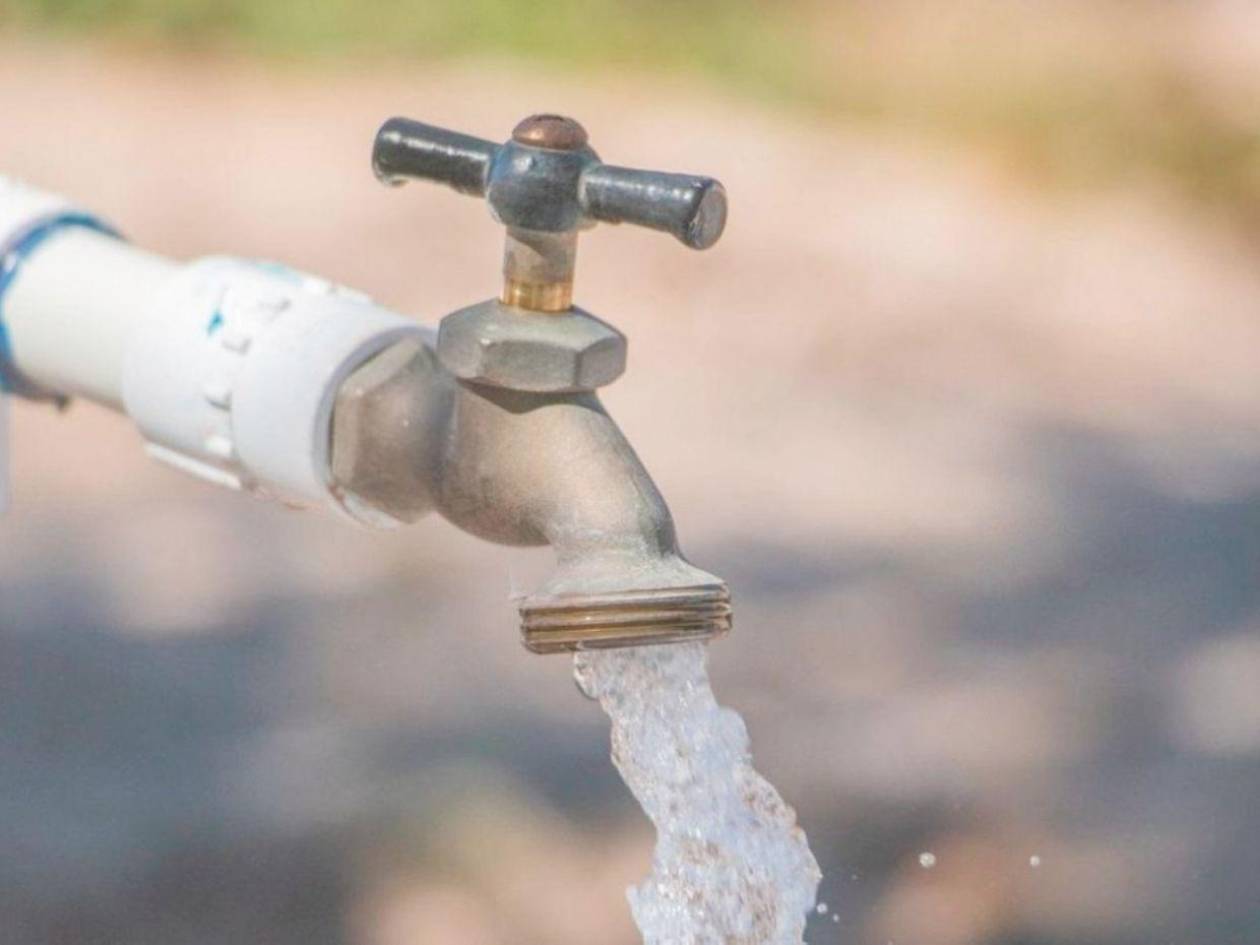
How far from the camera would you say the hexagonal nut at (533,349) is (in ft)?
2.28

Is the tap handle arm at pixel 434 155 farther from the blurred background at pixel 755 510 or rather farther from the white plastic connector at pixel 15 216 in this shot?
the blurred background at pixel 755 510

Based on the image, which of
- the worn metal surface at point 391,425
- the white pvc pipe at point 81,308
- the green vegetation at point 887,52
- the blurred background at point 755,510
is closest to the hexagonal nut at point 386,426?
the worn metal surface at point 391,425

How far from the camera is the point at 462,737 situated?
6.69 feet

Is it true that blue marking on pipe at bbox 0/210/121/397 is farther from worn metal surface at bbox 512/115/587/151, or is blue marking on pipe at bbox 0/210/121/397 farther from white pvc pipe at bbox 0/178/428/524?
worn metal surface at bbox 512/115/587/151

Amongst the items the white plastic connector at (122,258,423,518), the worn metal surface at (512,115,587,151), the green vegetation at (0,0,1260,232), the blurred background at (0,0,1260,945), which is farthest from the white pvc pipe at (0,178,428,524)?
the green vegetation at (0,0,1260,232)

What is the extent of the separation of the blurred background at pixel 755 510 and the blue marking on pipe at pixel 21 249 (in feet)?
3.32

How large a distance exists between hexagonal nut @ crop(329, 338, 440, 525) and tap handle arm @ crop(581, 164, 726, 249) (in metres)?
0.12

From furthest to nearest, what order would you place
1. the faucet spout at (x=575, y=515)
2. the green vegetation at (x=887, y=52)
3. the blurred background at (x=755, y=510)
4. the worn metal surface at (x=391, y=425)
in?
the green vegetation at (x=887, y=52) < the blurred background at (x=755, y=510) < the worn metal surface at (x=391, y=425) < the faucet spout at (x=575, y=515)

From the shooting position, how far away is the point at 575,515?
2.27 feet

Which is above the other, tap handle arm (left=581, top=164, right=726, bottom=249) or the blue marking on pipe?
the blue marking on pipe

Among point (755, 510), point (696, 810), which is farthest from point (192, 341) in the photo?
point (755, 510)

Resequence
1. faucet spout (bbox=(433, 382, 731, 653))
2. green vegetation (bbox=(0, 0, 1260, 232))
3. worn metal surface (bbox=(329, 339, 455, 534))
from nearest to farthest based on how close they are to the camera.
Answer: faucet spout (bbox=(433, 382, 731, 653)), worn metal surface (bbox=(329, 339, 455, 534)), green vegetation (bbox=(0, 0, 1260, 232))

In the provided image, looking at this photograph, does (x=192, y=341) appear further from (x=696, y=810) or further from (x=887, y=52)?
(x=887, y=52)

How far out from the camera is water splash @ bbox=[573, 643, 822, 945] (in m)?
0.70
